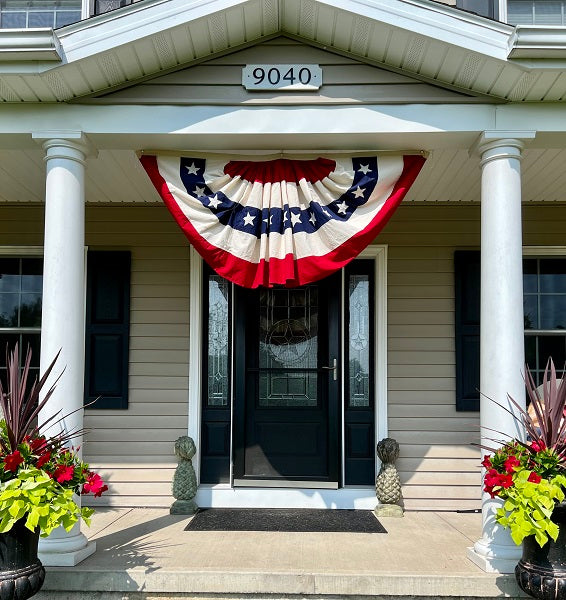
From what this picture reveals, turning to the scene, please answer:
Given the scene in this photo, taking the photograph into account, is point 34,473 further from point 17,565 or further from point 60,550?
point 60,550

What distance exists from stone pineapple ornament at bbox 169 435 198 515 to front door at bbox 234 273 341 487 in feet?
1.28

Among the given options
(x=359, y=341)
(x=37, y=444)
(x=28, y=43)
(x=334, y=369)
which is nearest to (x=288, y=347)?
(x=334, y=369)

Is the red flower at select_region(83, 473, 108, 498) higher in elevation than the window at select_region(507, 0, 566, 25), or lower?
lower

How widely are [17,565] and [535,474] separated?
251cm

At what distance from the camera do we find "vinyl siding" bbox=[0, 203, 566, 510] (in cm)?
490

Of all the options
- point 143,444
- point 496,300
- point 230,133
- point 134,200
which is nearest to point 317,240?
point 230,133

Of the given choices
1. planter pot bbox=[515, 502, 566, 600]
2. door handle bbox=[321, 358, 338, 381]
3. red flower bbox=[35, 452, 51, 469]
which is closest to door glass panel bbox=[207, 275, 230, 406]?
door handle bbox=[321, 358, 338, 381]

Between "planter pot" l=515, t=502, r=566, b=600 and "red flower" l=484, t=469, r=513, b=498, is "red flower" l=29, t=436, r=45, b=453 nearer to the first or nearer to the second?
"red flower" l=484, t=469, r=513, b=498

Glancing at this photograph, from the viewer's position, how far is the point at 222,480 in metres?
4.93

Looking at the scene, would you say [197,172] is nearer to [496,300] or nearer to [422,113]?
[422,113]

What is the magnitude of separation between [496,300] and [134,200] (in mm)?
3076

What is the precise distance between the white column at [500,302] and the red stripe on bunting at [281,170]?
0.99 m

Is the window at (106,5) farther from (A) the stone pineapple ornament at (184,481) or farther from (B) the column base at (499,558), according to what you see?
(B) the column base at (499,558)

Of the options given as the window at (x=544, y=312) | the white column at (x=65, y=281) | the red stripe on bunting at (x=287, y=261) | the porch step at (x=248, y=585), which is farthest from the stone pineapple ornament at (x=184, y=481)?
the window at (x=544, y=312)
